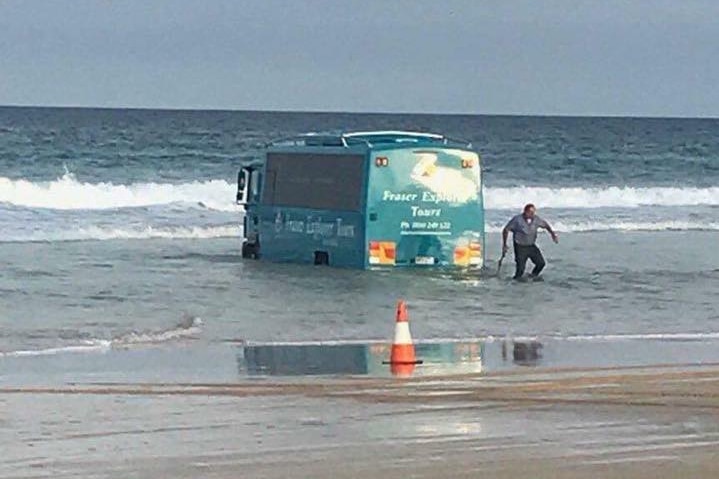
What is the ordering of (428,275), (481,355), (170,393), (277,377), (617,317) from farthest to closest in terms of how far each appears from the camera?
(428,275), (617,317), (481,355), (277,377), (170,393)

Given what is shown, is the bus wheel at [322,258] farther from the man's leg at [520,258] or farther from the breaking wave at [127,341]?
the breaking wave at [127,341]

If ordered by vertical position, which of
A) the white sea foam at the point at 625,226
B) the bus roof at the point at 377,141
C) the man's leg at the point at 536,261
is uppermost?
the bus roof at the point at 377,141

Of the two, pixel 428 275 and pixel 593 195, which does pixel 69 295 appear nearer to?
pixel 428 275

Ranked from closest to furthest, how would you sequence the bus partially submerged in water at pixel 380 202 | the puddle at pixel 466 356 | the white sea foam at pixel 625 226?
the puddle at pixel 466 356 < the bus partially submerged in water at pixel 380 202 < the white sea foam at pixel 625 226

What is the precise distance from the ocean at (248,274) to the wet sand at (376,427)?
6.82 feet

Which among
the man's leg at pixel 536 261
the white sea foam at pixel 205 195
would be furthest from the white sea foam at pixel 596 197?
the man's leg at pixel 536 261

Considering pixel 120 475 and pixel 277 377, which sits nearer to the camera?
pixel 120 475

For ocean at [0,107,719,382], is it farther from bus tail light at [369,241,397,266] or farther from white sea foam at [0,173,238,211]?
bus tail light at [369,241,397,266]

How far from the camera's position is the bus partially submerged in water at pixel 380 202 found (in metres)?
28.8

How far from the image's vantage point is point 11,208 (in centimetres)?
4997

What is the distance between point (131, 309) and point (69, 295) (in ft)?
7.13

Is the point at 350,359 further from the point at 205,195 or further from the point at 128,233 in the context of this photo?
the point at 205,195

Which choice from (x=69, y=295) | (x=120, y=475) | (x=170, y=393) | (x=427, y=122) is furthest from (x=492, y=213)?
A: (x=427, y=122)

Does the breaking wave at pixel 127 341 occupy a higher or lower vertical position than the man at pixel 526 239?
lower
